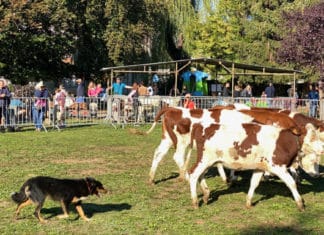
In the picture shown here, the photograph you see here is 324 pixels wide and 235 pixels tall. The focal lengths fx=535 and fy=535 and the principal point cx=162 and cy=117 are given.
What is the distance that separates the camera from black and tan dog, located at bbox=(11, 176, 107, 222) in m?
7.22

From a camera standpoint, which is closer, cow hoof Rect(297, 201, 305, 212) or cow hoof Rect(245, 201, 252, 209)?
cow hoof Rect(297, 201, 305, 212)

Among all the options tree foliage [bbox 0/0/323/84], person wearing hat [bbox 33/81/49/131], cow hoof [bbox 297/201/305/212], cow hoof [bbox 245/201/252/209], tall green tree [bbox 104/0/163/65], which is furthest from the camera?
tall green tree [bbox 104/0/163/65]

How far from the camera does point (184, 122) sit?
10.1 meters

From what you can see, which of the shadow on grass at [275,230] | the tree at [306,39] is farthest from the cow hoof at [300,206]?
the tree at [306,39]

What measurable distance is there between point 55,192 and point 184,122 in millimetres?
3564

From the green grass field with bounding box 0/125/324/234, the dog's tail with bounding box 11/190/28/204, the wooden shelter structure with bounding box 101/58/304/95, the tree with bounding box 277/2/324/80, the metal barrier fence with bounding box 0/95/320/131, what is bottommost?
the green grass field with bounding box 0/125/324/234

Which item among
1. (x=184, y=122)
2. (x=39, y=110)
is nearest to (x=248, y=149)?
(x=184, y=122)

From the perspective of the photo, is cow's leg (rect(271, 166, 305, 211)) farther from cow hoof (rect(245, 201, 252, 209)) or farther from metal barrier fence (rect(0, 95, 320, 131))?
metal barrier fence (rect(0, 95, 320, 131))

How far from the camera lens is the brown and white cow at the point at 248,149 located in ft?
26.8

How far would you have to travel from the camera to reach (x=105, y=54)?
33.2 meters

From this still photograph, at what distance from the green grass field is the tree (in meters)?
15.6

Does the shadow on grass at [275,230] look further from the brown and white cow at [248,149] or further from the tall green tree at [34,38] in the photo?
the tall green tree at [34,38]

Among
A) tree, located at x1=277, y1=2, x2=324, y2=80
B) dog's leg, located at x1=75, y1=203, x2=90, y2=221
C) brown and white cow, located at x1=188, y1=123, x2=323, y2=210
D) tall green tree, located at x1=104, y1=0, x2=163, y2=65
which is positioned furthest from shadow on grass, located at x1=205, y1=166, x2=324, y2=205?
tall green tree, located at x1=104, y1=0, x2=163, y2=65

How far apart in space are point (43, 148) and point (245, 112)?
19.8 ft
